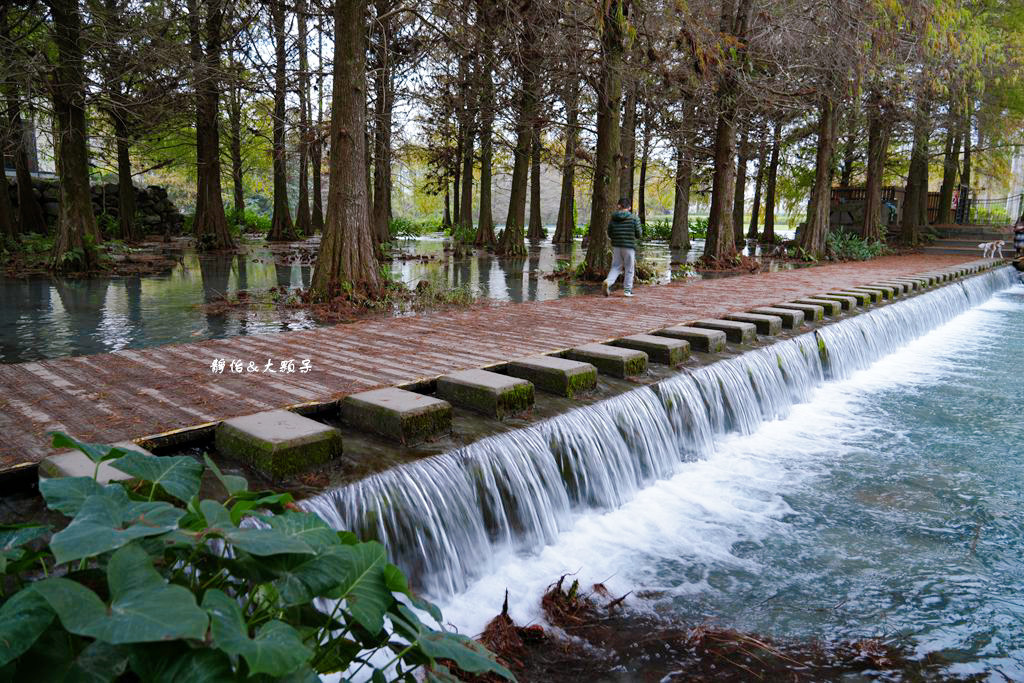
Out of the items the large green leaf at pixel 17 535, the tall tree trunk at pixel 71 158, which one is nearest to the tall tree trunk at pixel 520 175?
the tall tree trunk at pixel 71 158

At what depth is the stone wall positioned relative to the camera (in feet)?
82.4

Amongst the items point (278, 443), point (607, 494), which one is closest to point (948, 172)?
point (607, 494)

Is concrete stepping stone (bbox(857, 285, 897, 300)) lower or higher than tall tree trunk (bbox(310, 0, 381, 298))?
lower

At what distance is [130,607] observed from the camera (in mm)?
1478

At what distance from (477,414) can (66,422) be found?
2.49 meters

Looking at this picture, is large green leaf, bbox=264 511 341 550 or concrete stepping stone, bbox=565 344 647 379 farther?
concrete stepping stone, bbox=565 344 647 379

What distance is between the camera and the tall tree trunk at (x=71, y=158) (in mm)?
12930

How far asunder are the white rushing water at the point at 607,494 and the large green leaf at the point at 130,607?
1876mm

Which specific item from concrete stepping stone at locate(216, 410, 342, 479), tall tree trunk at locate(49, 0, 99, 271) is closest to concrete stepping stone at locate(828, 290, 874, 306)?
concrete stepping stone at locate(216, 410, 342, 479)

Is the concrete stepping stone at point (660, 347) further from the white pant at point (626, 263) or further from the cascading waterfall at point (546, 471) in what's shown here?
the white pant at point (626, 263)

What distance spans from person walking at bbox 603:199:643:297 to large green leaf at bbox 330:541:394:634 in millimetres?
9892

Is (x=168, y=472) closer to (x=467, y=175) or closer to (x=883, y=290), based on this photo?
(x=883, y=290)

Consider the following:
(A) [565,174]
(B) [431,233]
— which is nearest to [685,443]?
(A) [565,174]

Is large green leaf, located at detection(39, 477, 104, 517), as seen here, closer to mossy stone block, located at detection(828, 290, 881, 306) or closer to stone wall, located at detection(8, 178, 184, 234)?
mossy stone block, located at detection(828, 290, 881, 306)
